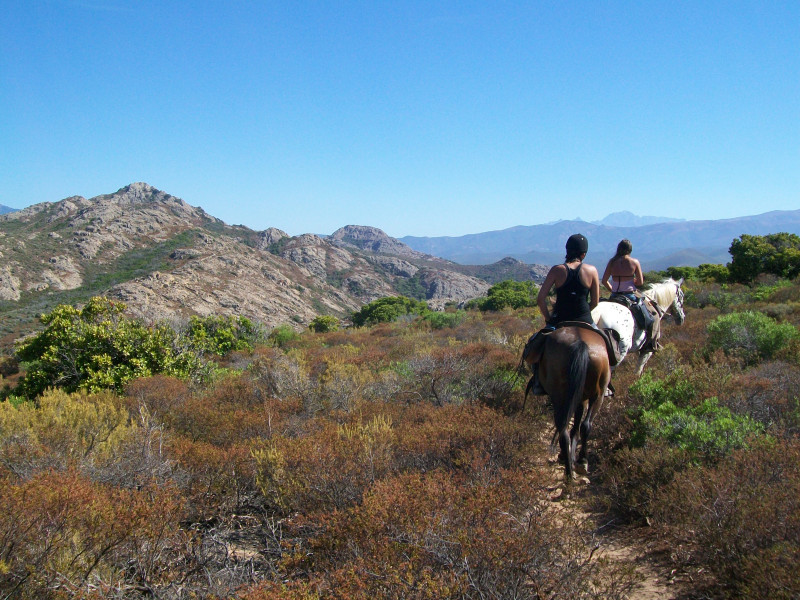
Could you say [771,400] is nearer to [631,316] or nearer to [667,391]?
[667,391]

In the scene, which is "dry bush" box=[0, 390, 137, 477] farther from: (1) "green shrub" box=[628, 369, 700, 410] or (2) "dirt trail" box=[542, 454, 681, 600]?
(1) "green shrub" box=[628, 369, 700, 410]

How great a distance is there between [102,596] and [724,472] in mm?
4149

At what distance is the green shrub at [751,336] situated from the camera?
775 cm

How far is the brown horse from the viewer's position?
4.42 m

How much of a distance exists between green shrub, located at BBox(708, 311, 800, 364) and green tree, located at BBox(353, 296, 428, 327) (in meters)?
25.3

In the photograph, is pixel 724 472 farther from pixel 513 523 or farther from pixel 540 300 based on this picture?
pixel 540 300

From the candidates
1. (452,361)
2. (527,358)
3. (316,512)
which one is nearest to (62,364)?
(452,361)

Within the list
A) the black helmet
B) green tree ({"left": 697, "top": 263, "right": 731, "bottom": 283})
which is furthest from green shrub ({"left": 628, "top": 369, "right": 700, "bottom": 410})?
green tree ({"left": 697, "top": 263, "right": 731, "bottom": 283})

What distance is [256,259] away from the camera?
82125mm

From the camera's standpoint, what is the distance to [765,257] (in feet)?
69.4

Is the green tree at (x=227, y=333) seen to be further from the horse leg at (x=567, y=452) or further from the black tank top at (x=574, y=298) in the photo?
the horse leg at (x=567, y=452)

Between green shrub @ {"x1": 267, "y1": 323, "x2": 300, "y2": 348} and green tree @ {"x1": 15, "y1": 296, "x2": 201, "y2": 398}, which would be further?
green shrub @ {"x1": 267, "y1": 323, "x2": 300, "y2": 348}

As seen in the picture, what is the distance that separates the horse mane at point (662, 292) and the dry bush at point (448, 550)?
5.24m

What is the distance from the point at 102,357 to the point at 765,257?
2613 cm
